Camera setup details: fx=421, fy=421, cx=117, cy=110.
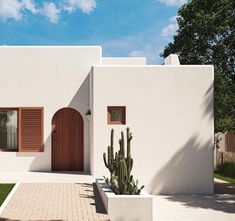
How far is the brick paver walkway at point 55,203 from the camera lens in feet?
36.5

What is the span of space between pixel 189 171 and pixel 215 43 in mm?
13115

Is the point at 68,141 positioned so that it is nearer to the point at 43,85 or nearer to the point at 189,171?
the point at 43,85

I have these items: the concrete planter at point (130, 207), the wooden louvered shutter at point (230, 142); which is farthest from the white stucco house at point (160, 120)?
the wooden louvered shutter at point (230, 142)

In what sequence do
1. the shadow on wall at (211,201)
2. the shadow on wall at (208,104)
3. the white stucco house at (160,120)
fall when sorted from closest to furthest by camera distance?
the shadow on wall at (211,201) → the white stucco house at (160,120) → the shadow on wall at (208,104)

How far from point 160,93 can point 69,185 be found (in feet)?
16.9

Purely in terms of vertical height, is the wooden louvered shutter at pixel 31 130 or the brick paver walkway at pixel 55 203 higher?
Answer: the wooden louvered shutter at pixel 31 130

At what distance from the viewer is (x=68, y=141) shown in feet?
61.8

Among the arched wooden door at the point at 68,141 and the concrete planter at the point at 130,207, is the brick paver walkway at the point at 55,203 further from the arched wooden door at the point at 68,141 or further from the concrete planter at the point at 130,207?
the arched wooden door at the point at 68,141

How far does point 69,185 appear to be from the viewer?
1547 cm

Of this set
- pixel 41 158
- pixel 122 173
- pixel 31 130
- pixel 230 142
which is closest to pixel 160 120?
pixel 122 173

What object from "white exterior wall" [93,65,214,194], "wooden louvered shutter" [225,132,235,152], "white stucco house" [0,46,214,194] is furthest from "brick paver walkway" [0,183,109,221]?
"wooden louvered shutter" [225,132,235,152]

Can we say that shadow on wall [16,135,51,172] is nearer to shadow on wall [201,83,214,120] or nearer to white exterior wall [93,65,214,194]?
white exterior wall [93,65,214,194]

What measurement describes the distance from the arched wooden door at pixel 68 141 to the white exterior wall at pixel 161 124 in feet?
7.44

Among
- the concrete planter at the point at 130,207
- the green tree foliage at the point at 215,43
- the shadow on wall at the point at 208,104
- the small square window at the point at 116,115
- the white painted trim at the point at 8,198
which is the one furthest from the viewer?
the green tree foliage at the point at 215,43
